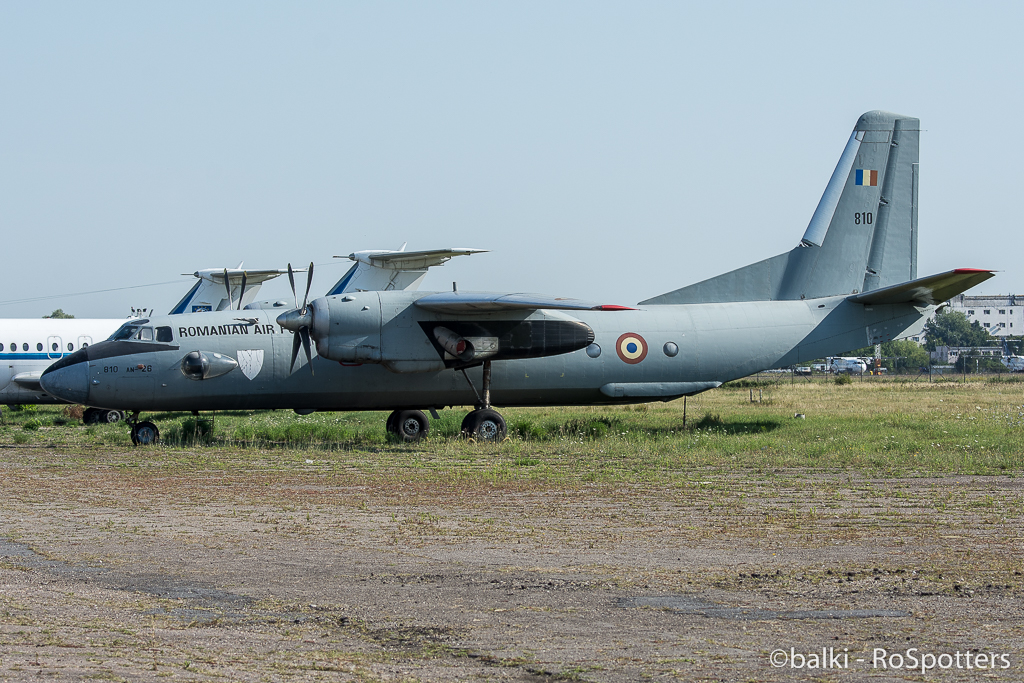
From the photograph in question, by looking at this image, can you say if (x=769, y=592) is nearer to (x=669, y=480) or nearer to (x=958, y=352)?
(x=669, y=480)

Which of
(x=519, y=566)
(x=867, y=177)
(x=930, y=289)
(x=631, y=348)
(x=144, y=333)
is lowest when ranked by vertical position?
(x=519, y=566)

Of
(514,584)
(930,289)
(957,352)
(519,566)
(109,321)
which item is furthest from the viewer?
(957,352)

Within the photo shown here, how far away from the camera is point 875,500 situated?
13.4 m

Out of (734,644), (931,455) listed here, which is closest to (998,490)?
(931,455)

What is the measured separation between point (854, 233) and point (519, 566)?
20.7 meters

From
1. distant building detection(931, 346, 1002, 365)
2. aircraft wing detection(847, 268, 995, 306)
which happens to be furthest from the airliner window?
distant building detection(931, 346, 1002, 365)

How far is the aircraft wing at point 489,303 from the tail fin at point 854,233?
594 centimetres

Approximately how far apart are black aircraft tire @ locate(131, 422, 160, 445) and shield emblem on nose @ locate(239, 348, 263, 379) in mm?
2590

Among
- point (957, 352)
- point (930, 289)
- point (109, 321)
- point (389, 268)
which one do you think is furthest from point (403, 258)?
point (957, 352)

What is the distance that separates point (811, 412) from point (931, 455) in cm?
1485

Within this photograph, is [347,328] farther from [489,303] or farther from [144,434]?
[144,434]

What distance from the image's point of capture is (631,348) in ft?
81.4

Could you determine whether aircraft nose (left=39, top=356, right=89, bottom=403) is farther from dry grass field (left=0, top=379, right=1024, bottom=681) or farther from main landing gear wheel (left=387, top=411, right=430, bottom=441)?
main landing gear wheel (left=387, top=411, right=430, bottom=441)

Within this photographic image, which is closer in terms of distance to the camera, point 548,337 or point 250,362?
point 250,362
